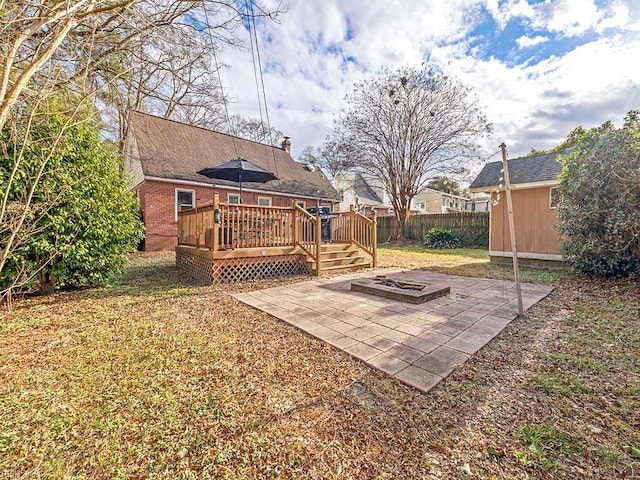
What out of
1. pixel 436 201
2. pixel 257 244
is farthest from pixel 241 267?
pixel 436 201

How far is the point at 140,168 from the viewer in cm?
1170

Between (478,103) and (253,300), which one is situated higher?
(478,103)

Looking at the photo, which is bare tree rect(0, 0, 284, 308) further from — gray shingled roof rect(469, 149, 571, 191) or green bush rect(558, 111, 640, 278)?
gray shingled roof rect(469, 149, 571, 191)

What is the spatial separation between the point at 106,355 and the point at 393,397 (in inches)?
107

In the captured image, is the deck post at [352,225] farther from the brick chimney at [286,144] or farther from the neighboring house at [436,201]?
the neighboring house at [436,201]

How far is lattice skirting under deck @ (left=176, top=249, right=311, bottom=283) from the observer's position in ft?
19.3

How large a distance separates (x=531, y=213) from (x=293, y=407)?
9.23 m

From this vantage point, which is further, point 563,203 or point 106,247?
point 563,203

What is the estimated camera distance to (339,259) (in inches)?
287

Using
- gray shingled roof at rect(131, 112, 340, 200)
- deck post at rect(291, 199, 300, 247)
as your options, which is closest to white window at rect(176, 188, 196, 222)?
gray shingled roof at rect(131, 112, 340, 200)

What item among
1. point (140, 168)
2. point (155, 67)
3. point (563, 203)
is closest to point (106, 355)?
point (155, 67)

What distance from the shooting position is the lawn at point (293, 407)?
1479 millimetres

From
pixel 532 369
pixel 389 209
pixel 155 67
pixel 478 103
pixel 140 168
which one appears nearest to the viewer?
pixel 532 369

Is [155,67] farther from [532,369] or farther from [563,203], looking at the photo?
[563,203]
